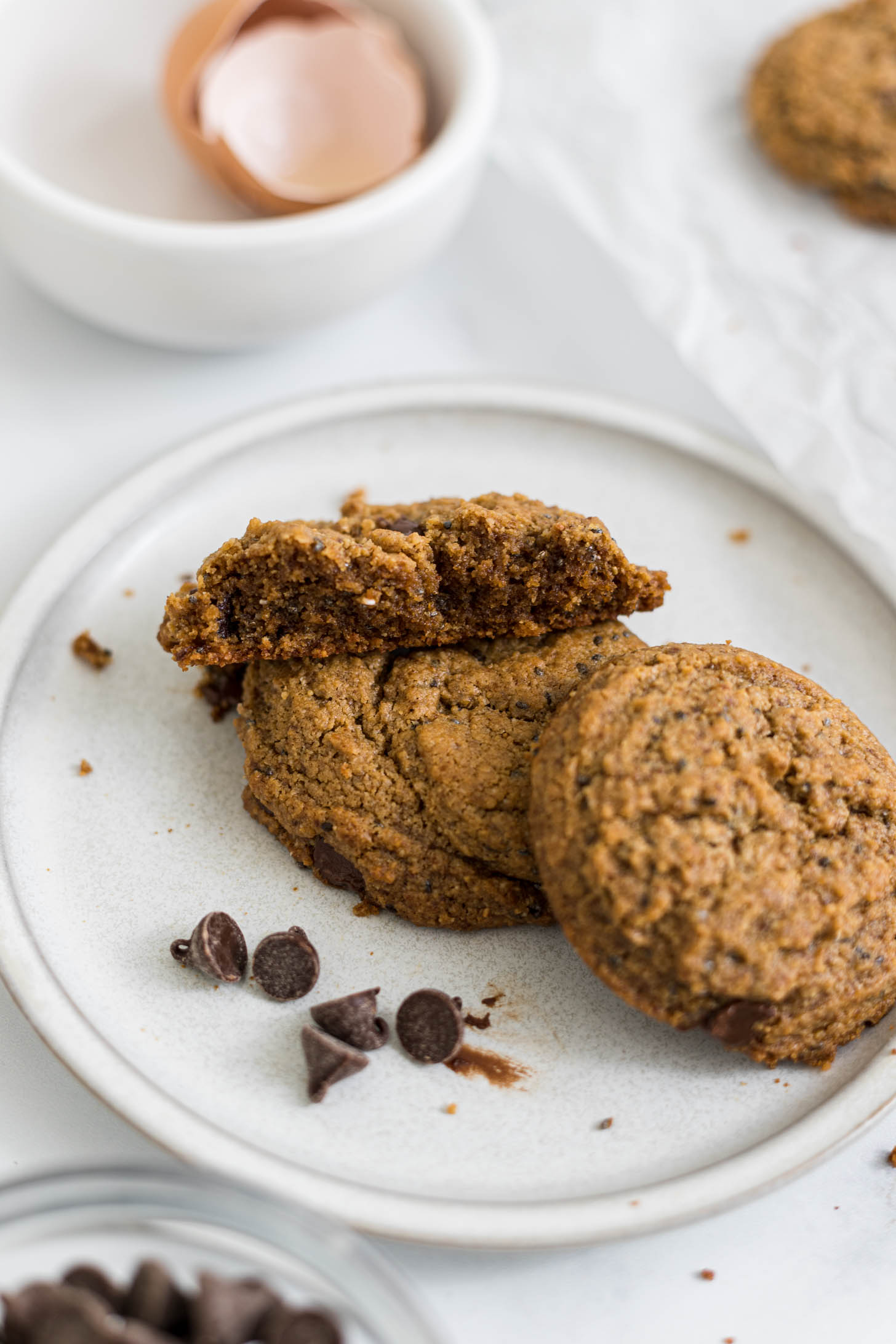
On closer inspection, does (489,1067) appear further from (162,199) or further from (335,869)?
(162,199)

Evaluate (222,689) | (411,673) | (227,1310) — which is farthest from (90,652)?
(227,1310)

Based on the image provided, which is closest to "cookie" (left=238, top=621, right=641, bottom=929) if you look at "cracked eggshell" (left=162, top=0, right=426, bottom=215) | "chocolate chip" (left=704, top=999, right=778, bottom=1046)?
"chocolate chip" (left=704, top=999, right=778, bottom=1046)

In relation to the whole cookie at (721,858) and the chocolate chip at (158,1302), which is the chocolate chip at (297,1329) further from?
the whole cookie at (721,858)

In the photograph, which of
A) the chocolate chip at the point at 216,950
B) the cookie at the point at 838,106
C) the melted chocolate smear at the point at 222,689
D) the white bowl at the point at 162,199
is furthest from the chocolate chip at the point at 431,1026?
the cookie at the point at 838,106

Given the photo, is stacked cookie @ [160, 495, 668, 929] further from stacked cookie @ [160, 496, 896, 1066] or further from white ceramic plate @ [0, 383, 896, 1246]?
white ceramic plate @ [0, 383, 896, 1246]

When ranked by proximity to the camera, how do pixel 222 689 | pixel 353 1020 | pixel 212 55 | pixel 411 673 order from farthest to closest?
pixel 212 55 < pixel 222 689 < pixel 411 673 < pixel 353 1020

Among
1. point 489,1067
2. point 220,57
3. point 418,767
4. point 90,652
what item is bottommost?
point 90,652
